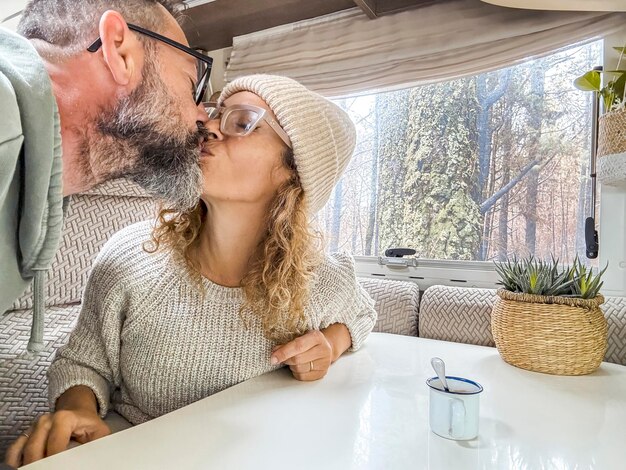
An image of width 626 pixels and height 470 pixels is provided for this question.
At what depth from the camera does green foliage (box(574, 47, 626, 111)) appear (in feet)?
4.74

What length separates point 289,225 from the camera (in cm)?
106

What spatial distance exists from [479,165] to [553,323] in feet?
3.24

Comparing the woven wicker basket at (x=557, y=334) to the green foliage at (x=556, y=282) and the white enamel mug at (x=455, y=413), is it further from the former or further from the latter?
the white enamel mug at (x=455, y=413)

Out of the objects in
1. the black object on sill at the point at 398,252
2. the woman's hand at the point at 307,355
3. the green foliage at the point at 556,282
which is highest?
the black object on sill at the point at 398,252

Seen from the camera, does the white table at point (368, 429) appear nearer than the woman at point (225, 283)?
Yes

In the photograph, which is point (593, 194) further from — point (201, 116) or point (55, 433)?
point (55, 433)

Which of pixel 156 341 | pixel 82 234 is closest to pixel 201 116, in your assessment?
pixel 156 341

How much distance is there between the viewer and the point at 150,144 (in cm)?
77

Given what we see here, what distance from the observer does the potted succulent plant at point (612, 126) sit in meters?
1.34

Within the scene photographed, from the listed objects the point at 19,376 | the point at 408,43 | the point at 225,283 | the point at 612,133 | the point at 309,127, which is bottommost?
the point at 19,376

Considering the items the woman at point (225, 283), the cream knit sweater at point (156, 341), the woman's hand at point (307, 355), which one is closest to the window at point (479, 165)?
the woman at point (225, 283)

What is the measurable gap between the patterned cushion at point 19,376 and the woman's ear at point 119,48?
29.1 inches

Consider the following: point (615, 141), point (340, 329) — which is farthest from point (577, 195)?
point (340, 329)

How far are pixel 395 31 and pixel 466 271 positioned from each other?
1.04 m
